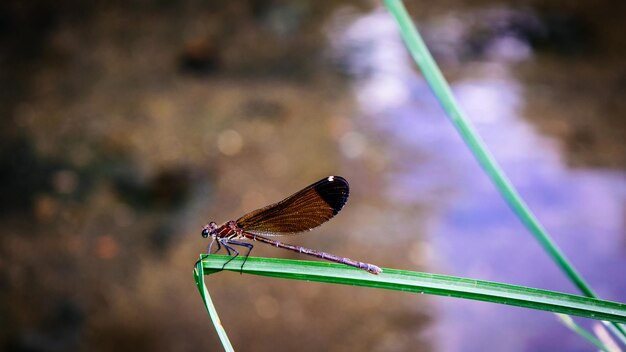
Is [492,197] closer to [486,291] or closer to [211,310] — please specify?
[486,291]

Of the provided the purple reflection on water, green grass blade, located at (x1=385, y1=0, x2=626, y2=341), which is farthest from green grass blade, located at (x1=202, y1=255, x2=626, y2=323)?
the purple reflection on water

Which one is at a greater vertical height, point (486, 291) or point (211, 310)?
point (211, 310)

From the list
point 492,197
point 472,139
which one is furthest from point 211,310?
point 492,197

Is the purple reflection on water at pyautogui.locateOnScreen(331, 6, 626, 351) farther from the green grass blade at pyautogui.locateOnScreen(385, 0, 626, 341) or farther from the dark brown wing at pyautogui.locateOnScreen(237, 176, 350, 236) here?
the green grass blade at pyautogui.locateOnScreen(385, 0, 626, 341)

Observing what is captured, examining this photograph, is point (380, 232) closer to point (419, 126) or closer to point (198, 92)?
point (419, 126)

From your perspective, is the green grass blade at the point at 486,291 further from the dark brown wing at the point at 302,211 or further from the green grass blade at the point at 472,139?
the dark brown wing at the point at 302,211

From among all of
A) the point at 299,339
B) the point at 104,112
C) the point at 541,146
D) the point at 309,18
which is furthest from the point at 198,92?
the point at 541,146
